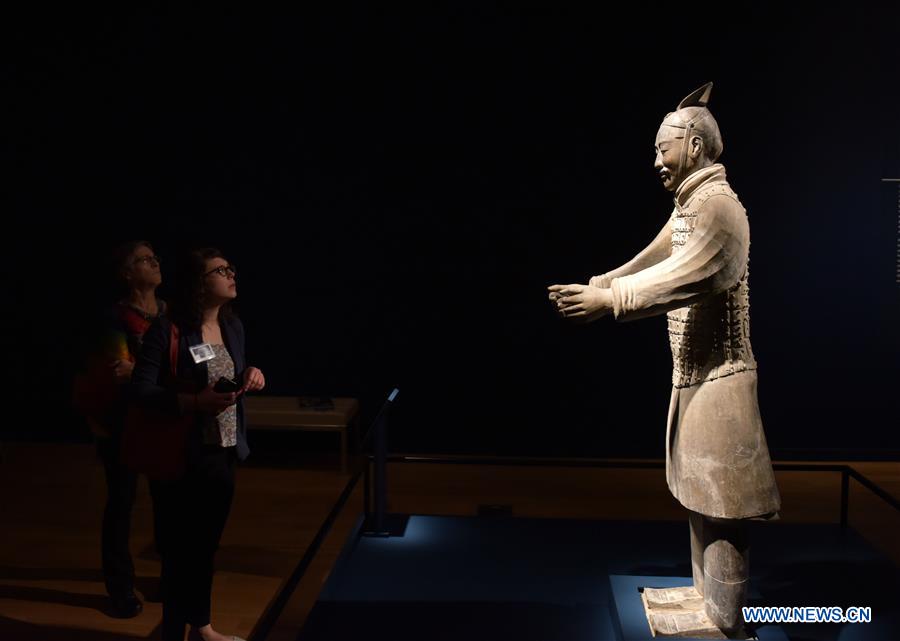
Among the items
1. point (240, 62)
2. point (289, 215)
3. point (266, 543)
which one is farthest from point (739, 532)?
point (240, 62)

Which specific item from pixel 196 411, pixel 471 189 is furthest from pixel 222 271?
pixel 471 189

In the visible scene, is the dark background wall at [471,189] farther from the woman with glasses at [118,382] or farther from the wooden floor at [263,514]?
the woman with glasses at [118,382]

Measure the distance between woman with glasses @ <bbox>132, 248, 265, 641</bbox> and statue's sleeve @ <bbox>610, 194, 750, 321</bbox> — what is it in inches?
54.1

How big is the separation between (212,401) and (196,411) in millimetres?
82

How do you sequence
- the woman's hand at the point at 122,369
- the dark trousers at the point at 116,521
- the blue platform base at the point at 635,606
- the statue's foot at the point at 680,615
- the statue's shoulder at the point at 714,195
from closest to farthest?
the statue's shoulder at the point at 714,195 → the statue's foot at the point at 680,615 → the blue platform base at the point at 635,606 → the woman's hand at the point at 122,369 → the dark trousers at the point at 116,521

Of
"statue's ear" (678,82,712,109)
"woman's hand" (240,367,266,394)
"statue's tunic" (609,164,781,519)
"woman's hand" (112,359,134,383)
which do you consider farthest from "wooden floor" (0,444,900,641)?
"statue's ear" (678,82,712,109)

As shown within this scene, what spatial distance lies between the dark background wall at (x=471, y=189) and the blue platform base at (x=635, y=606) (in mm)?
3146

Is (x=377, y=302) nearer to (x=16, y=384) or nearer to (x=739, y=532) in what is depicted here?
(x=16, y=384)

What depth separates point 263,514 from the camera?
218 inches

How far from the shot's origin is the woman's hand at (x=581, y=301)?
278 centimetres

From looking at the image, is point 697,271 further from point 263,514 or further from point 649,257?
point 263,514

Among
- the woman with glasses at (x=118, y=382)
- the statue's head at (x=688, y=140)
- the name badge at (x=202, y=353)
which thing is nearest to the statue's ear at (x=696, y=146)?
the statue's head at (x=688, y=140)

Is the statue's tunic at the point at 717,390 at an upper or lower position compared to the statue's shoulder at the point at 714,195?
lower

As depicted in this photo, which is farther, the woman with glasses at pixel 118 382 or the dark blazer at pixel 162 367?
the woman with glasses at pixel 118 382
